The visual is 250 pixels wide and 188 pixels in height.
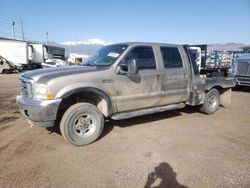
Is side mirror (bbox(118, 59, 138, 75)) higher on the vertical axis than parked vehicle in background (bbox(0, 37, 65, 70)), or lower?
lower

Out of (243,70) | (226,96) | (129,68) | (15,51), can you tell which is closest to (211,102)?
(226,96)

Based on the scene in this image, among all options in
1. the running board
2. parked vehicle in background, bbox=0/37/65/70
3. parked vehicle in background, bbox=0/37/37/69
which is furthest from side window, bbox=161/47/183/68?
parked vehicle in background, bbox=0/37/65/70

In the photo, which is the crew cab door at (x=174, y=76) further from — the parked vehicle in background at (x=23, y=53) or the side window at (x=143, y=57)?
the parked vehicle in background at (x=23, y=53)

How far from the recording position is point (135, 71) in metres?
4.43

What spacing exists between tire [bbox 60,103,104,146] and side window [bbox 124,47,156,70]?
1.40 meters

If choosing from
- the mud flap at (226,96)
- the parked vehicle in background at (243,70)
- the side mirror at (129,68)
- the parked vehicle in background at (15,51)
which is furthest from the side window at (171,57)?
the parked vehicle in background at (15,51)

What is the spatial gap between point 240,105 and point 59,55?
1478 inches

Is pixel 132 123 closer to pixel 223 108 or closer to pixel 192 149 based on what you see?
pixel 192 149

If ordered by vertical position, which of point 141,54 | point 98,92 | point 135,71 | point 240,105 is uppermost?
point 141,54

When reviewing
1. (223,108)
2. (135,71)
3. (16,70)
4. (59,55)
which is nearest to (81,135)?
(135,71)

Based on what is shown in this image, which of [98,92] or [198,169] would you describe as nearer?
[198,169]

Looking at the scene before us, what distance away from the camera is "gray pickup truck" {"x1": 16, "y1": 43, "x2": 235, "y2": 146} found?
13.0ft

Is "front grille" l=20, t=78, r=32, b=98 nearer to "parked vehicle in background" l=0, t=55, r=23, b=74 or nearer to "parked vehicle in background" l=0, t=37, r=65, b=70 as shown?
"parked vehicle in background" l=0, t=55, r=23, b=74

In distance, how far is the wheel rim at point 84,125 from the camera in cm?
429
